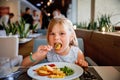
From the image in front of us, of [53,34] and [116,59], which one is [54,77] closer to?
[53,34]

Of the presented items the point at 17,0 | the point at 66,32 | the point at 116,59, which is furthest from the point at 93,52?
the point at 17,0

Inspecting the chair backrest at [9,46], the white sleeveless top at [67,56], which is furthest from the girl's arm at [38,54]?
the chair backrest at [9,46]

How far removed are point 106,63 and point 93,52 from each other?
0.48m

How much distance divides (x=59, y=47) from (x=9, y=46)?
1125 millimetres

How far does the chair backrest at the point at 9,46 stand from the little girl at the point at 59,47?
815 millimetres

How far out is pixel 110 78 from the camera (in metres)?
0.88

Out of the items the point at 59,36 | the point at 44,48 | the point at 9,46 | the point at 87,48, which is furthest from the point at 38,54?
the point at 87,48

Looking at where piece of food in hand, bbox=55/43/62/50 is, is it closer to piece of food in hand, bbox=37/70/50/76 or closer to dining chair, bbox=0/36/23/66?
piece of food in hand, bbox=37/70/50/76

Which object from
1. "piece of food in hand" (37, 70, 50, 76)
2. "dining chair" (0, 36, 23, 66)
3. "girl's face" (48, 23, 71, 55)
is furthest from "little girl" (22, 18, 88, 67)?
"dining chair" (0, 36, 23, 66)

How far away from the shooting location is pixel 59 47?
1.21 meters

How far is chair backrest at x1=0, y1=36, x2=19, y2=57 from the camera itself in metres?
2.12

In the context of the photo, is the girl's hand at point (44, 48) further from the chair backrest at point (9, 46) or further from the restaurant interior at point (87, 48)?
the chair backrest at point (9, 46)

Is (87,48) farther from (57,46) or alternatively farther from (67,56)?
(57,46)

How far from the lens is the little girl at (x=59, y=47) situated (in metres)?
1.17
